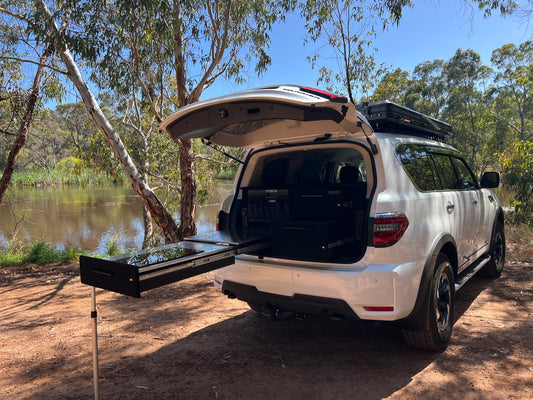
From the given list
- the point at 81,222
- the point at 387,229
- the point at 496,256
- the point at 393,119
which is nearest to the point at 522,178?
the point at 496,256

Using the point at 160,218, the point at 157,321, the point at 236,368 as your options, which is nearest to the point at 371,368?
the point at 236,368

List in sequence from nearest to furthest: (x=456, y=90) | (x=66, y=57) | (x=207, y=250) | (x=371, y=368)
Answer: (x=207, y=250), (x=371, y=368), (x=66, y=57), (x=456, y=90)

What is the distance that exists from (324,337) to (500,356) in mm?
1438

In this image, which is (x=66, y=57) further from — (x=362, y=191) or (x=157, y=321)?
(x=362, y=191)

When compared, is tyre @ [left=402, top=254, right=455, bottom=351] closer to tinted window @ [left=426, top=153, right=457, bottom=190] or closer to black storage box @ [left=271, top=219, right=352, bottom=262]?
black storage box @ [left=271, top=219, right=352, bottom=262]

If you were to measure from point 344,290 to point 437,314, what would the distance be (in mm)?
1001

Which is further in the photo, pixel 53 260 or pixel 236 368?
pixel 53 260

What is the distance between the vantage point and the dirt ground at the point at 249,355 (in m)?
2.72

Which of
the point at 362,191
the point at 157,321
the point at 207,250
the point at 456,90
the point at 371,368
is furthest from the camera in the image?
the point at 456,90

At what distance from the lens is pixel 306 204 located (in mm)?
3217

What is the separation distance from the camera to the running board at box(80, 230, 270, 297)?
7.15 feet

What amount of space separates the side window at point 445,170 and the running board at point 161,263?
6.43 feet

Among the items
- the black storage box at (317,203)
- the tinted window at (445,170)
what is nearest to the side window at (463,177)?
the tinted window at (445,170)

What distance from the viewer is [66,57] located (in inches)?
261
